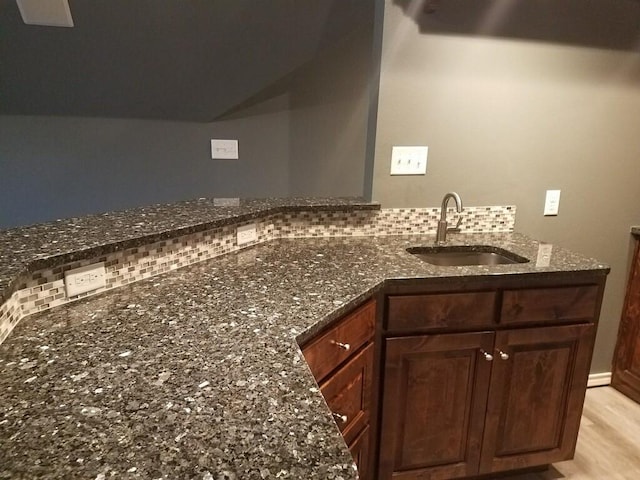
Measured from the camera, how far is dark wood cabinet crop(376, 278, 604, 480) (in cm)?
154

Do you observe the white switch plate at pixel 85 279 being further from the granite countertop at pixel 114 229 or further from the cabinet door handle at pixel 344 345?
the cabinet door handle at pixel 344 345

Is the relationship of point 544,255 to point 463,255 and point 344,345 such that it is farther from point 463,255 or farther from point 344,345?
point 344,345

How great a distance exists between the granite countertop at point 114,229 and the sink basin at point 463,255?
1.12ft

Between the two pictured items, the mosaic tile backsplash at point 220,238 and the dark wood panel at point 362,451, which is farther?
the dark wood panel at point 362,451

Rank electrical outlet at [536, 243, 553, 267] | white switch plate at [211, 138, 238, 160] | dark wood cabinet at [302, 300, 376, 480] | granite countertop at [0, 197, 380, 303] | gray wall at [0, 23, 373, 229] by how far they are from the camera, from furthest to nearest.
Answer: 1. white switch plate at [211, 138, 238, 160]
2. gray wall at [0, 23, 373, 229]
3. electrical outlet at [536, 243, 553, 267]
4. dark wood cabinet at [302, 300, 376, 480]
5. granite countertop at [0, 197, 380, 303]

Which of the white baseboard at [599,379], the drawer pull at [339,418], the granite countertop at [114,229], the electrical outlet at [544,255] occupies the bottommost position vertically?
the white baseboard at [599,379]

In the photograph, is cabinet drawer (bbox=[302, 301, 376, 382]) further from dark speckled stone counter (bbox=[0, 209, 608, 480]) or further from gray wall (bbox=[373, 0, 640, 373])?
gray wall (bbox=[373, 0, 640, 373])

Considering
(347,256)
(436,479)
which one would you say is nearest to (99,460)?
(347,256)

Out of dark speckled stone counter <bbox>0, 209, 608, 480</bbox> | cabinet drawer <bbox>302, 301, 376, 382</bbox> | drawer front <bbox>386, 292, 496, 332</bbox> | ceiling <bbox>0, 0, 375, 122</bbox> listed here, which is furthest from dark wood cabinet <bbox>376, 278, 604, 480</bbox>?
ceiling <bbox>0, 0, 375, 122</bbox>

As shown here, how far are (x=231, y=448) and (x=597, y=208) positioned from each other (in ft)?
7.28

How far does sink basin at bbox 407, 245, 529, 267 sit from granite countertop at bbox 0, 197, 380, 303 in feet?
1.12

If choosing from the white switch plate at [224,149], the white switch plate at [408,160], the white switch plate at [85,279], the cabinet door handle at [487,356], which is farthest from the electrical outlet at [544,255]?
the white switch plate at [224,149]

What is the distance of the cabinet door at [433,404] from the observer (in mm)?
1553

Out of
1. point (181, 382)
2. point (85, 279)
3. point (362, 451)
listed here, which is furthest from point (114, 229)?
point (362, 451)
